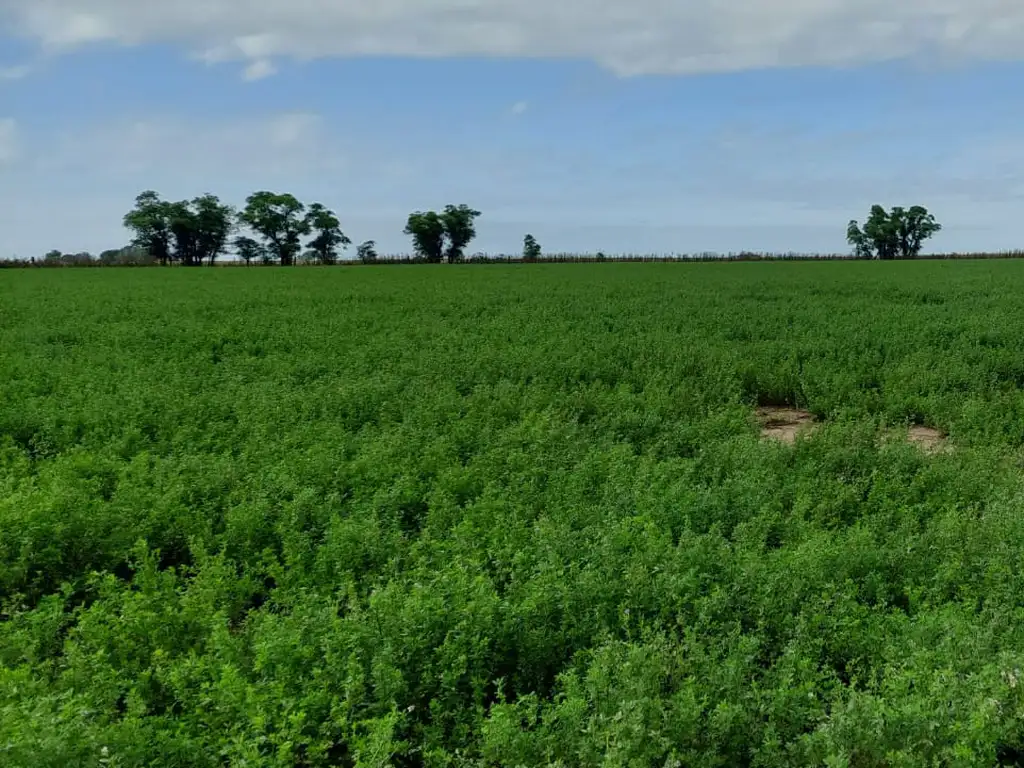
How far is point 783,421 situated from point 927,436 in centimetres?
180

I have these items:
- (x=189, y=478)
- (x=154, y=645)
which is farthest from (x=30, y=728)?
(x=189, y=478)

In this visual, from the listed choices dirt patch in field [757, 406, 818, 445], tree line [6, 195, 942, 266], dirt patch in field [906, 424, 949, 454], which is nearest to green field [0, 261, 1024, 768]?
dirt patch in field [906, 424, 949, 454]

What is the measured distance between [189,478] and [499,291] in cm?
2417

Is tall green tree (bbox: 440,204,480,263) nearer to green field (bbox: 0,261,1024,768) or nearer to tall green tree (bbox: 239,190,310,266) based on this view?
tall green tree (bbox: 239,190,310,266)

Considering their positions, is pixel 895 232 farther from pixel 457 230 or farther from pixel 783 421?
pixel 783 421

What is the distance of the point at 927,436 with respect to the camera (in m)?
9.74

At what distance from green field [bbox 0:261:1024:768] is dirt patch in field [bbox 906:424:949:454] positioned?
17cm

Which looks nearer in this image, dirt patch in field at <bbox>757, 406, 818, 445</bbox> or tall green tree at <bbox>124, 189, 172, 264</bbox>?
dirt patch in field at <bbox>757, 406, 818, 445</bbox>

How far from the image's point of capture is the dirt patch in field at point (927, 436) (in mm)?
8844

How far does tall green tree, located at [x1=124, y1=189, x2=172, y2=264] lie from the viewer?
10381 cm

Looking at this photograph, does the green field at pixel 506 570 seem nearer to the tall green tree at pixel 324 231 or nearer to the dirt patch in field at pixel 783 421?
the dirt patch in field at pixel 783 421

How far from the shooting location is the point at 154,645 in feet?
14.5

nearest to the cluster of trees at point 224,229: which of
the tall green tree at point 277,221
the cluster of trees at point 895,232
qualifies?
the tall green tree at point 277,221

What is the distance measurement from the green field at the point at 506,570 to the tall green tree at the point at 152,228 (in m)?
103
